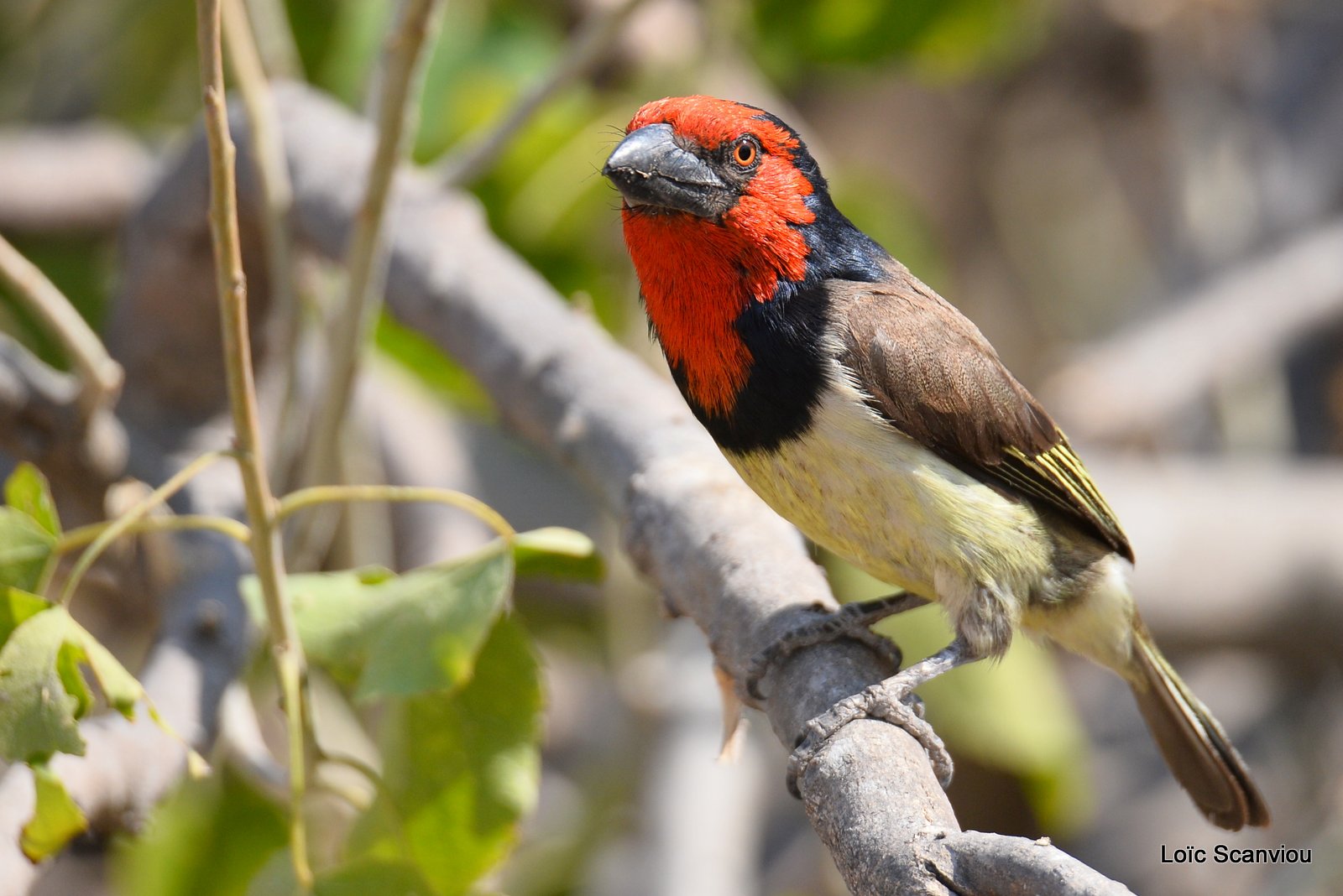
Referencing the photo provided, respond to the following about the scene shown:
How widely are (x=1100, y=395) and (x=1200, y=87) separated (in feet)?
4.65

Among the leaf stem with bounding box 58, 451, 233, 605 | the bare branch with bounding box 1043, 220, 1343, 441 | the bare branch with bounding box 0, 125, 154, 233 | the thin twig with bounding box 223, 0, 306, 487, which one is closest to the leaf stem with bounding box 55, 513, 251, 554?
the leaf stem with bounding box 58, 451, 233, 605

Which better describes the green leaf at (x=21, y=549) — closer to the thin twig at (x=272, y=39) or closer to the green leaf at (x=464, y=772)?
the green leaf at (x=464, y=772)

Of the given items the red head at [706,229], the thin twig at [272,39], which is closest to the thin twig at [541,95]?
the red head at [706,229]

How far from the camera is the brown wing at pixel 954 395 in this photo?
85.7 inches

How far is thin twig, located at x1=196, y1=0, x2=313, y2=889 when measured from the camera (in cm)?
149

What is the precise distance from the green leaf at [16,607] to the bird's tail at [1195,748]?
5.96ft

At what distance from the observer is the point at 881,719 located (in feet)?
5.94

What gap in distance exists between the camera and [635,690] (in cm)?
362

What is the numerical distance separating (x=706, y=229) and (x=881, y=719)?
2.60 ft

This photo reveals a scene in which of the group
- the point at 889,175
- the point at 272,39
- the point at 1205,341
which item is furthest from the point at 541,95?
the point at 889,175

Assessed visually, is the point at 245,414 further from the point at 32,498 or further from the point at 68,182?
the point at 68,182

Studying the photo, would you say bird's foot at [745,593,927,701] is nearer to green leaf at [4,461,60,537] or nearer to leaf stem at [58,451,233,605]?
leaf stem at [58,451,233,605]

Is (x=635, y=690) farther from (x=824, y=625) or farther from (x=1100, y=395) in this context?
(x=1100, y=395)

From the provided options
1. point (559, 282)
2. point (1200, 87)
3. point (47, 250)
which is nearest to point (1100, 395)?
point (1200, 87)
